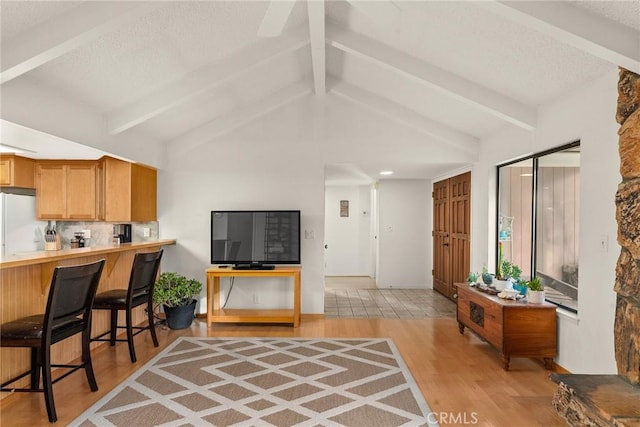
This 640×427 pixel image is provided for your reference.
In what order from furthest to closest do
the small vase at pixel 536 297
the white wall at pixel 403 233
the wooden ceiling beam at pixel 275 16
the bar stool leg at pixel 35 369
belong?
the white wall at pixel 403 233 → the small vase at pixel 536 297 → the bar stool leg at pixel 35 369 → the wooden ceiling beam at pixel 275 16

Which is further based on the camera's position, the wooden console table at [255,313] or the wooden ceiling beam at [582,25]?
the wooden console table at [255,313]

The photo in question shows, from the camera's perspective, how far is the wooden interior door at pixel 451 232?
5625 millimetres

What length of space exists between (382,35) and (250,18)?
1170 millimetres

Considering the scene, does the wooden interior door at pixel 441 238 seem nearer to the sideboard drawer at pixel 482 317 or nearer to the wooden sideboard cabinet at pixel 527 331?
the sideboard drawer at pixel 482 317

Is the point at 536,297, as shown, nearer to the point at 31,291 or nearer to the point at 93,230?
the point at 31,291

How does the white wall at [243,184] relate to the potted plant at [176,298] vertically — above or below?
above

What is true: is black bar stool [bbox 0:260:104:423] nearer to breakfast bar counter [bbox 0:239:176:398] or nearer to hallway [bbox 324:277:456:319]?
breakfast bar counter [bbox 0:239:176:398]

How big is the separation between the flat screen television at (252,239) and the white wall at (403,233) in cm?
286

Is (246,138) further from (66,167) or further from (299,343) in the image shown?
(299,343)

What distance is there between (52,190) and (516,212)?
17.9 ft

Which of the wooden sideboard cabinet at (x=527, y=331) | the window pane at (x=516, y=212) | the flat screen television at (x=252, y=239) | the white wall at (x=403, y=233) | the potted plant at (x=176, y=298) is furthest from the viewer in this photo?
the white wall at (x=403, y=233)

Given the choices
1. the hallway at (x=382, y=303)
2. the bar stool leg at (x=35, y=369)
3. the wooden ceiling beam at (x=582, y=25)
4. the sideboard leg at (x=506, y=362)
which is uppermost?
the wooden ceiling beam at (x=582, y=25)

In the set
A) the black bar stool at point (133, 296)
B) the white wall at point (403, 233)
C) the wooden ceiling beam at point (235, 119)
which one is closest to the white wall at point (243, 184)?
the wooden ceiling beam at point (235, 119)

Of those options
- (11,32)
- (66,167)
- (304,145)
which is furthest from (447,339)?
(66,167)
